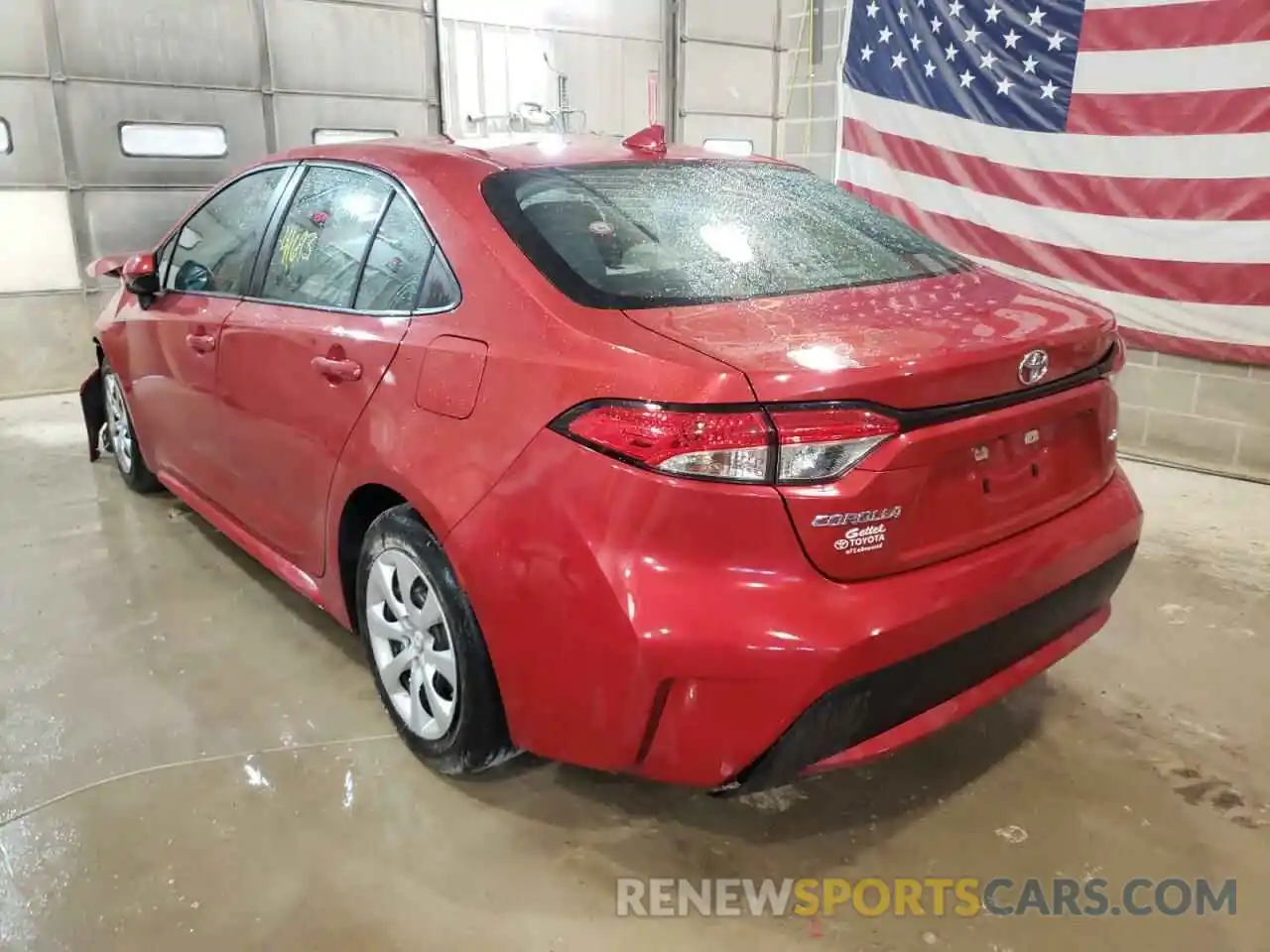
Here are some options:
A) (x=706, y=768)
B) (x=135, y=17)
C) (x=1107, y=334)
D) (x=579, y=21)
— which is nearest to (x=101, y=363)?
(x=135, y=17)

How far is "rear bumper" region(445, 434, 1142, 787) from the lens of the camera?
157 cm

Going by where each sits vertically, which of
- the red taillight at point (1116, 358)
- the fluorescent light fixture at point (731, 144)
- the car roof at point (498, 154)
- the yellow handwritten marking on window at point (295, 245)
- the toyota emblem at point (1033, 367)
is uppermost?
the car roof at point (498, 154)

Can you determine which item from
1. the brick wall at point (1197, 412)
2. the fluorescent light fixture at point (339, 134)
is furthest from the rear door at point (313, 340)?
the fluorescent light fixture at point (339, 134)

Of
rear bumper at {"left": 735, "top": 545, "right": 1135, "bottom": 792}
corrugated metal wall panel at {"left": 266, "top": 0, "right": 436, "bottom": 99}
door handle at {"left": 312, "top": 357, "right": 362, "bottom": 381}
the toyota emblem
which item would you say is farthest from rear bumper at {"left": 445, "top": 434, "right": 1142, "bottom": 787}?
corrugated metal wall panel at {"left": 266, "top": 0, "right": 436, "bottom": 99}

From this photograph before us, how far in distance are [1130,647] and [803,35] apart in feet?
17.4

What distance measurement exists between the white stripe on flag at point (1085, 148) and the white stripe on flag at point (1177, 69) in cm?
21

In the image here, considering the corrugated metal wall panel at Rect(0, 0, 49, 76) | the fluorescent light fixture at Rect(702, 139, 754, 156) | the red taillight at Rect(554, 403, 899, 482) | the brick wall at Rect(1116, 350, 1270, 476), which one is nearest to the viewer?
the red taillight at Rect(554, 403, 899, 482)

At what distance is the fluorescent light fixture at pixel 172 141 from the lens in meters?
6.10

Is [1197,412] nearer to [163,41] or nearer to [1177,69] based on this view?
[1177,69]

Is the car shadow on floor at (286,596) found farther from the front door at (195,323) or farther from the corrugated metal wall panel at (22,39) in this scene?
the corrugated metal wall panel at (22,39)

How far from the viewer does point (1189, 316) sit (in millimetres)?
4527

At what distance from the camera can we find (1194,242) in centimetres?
443

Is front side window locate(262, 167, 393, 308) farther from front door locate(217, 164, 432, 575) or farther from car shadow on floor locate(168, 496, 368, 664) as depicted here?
car shadow on floor locate(168, 496, 368, 664)

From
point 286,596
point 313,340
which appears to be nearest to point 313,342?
point 313,340
